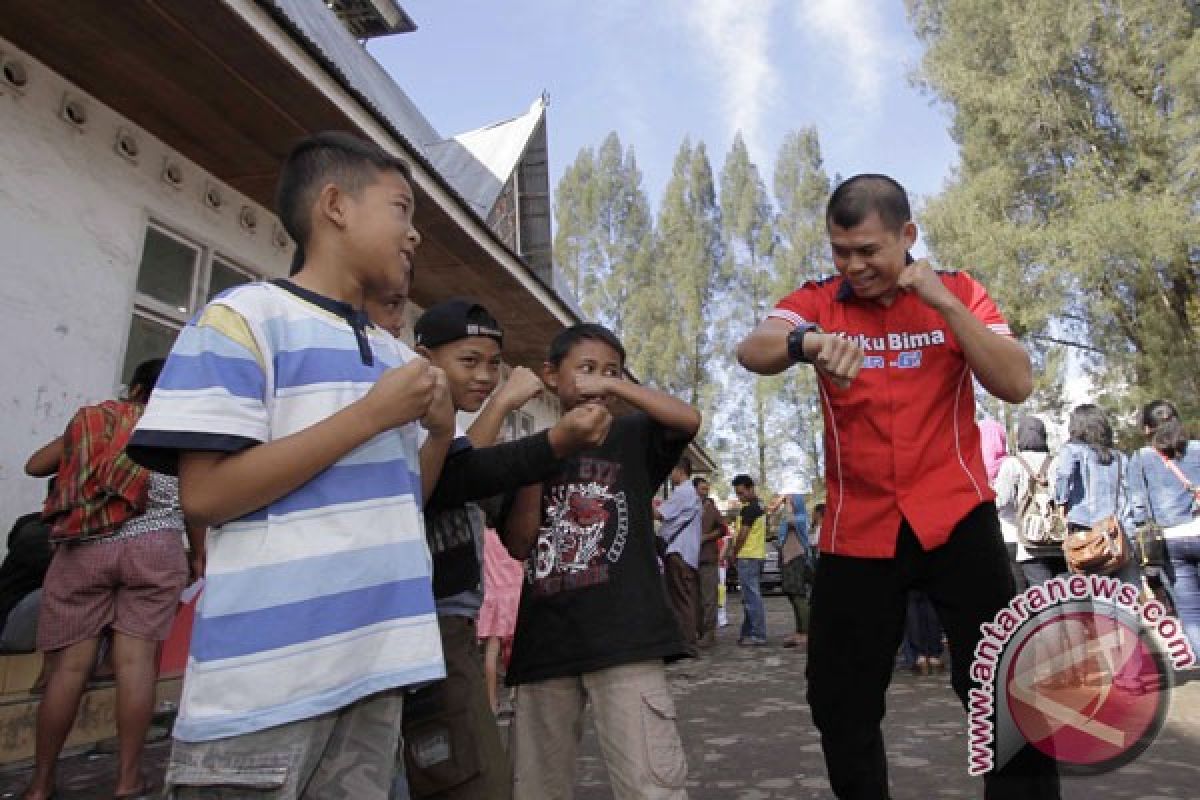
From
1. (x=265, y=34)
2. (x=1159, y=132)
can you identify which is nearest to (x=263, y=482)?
(x=265, y=34)

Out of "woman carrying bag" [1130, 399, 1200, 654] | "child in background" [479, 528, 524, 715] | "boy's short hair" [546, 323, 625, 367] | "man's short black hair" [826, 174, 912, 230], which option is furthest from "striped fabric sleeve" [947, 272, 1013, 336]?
"woman carrying bag" [1130, 399, 1200, 654]

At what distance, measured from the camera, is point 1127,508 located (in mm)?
5945

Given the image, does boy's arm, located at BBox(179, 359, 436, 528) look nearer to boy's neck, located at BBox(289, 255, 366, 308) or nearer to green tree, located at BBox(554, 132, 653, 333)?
boy's neck, located at BBox(289, 255, 366, 308)

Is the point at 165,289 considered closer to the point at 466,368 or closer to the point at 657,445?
the point at 466,368

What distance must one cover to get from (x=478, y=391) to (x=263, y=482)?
123 centimetres

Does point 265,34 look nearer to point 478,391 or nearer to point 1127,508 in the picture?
point 478,391

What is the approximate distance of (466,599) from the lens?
2229 mm

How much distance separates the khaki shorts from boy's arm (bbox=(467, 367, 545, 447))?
76 cm

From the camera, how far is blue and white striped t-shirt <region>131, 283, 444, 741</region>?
4.04ft

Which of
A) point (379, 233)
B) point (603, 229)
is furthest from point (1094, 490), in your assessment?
point (603, 229)

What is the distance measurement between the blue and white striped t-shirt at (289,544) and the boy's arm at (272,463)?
0.04 meters

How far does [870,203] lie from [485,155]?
409 inches

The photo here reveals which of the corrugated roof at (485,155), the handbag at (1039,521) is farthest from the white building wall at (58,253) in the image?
the handbag at (1039,521)

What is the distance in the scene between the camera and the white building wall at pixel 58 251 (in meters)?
4.38
